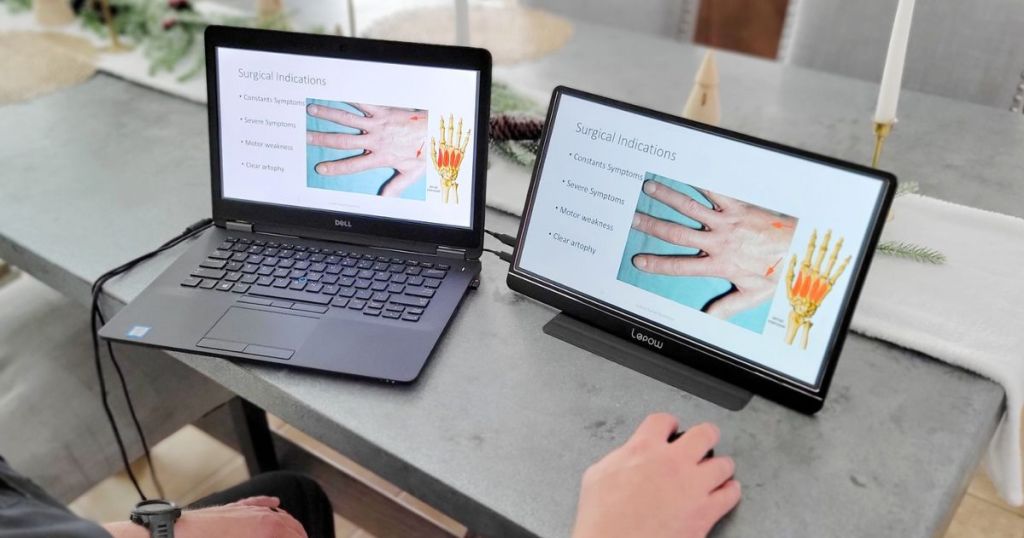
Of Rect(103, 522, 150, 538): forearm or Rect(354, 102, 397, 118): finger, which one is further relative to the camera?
Rect(354, 102, 397, 118): finger

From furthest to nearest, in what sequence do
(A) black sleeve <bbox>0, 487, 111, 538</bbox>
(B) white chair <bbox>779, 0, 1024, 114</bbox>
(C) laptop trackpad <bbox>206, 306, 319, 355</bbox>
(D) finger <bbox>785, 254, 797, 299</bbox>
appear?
(B) white chair <bbox>779, 0, 1024, 114</bbox> → (C) laptop trackpad <bbox>206, 306, 319, 355</bbox> → (D) finger <bbox>785, 254, 797, 299</bbox> → (A) black sleeve <bbox>0, 487, 111, 538</bbox>

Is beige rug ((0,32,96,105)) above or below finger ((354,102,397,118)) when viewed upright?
below

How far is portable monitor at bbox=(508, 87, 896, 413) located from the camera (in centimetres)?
71

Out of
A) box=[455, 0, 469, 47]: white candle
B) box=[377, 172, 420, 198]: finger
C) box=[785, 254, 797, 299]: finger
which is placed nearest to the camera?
box=[785, 254, 797, 299]: finger

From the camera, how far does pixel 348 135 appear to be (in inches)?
37.1

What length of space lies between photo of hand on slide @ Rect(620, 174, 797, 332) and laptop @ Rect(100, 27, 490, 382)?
21cm

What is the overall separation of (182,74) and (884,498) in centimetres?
133

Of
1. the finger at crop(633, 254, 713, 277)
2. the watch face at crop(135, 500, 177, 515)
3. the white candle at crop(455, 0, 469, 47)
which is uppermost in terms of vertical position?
the white candle at crop(455, 0, 469, 47)

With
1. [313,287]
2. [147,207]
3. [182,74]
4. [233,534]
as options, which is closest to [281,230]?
[313,287]

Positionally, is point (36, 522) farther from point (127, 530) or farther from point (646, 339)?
point (646, 339)

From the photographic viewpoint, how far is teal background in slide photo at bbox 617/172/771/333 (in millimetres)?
755

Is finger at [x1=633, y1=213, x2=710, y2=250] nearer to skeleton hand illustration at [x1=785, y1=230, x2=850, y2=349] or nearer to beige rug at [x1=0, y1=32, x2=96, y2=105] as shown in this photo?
skeleton hand illustration at [x1=785, y1=230, x2=850, y2=349]

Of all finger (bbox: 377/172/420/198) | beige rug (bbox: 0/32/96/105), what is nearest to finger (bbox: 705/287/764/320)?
finger (bbox: 377/172/420/198)

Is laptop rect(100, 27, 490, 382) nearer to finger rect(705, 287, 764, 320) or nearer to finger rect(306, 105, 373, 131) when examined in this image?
finger rect(306, 105, 373, 131)
